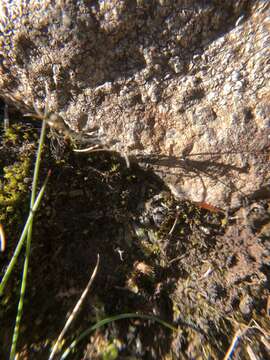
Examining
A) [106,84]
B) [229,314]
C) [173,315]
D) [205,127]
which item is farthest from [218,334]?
[106,84]

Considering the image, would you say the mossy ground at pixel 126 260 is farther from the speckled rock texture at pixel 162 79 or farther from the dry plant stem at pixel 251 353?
the speckled rock texture at pixel 162 79

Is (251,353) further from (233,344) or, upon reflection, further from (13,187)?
(13,187)

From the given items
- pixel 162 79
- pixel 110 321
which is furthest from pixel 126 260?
pixel 162 79

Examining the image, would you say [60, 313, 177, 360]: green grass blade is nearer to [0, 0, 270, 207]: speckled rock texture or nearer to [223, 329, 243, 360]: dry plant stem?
[223, 329, 243, 360]: dry plant stem

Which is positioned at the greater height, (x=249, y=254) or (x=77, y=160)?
(x=77, y=160)

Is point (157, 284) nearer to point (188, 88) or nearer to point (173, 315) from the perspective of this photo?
point (173, 315)

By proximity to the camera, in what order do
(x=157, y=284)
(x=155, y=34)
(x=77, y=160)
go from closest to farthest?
(x=155, y=34)
(x=157, y=284)
(x=77, y=160)

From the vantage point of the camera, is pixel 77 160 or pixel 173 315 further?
pixel 77 160

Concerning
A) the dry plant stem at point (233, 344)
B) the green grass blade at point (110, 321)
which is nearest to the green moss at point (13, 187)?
the green grass blade at point (110, 321)
